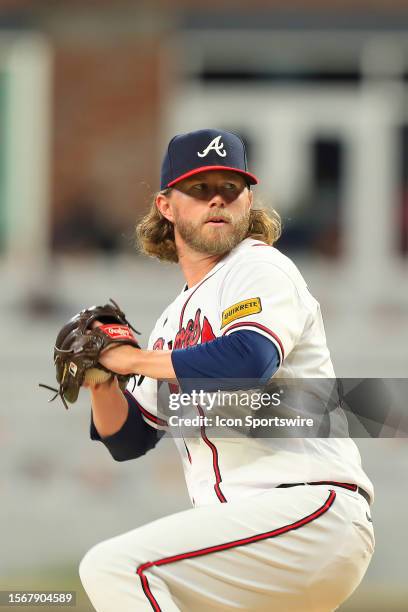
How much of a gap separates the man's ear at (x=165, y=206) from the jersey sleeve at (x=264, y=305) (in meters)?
0.40

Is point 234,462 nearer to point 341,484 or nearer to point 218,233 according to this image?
point 341,484

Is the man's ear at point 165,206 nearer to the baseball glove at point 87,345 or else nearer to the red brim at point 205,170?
the red brim at point 205,170

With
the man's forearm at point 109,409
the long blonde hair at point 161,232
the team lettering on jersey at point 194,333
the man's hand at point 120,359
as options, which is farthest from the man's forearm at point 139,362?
the long blonde hair at point 161,232

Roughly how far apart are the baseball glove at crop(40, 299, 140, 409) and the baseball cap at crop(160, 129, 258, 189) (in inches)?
17.2

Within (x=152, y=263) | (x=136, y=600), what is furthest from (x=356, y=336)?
(x=136, y=600)

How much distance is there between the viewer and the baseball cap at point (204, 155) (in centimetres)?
333

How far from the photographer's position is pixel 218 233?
3.35m

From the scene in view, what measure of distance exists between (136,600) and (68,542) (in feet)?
17.1

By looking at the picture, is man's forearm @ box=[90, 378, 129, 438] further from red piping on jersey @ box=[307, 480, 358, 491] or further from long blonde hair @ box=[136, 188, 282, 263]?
red piping on jersey @ box=[307, 480, 358, 491]

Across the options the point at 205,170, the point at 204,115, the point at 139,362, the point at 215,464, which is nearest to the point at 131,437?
the point at 215,464

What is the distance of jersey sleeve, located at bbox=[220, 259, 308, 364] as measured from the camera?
300 cm

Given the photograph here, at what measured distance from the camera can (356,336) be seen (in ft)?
30.1

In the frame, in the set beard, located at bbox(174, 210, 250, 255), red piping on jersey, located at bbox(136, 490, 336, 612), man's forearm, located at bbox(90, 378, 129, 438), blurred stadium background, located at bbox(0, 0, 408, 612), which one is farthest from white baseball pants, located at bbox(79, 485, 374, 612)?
blurred stadium background, located at bbox(0, 0, 408, 612)

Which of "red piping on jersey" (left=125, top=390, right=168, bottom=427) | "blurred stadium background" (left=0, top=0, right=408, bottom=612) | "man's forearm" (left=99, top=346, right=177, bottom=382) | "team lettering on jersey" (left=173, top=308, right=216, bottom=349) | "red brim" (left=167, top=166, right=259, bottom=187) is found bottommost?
"red piping on jersey" (left=125, top=390, right=168, bottom=427)
